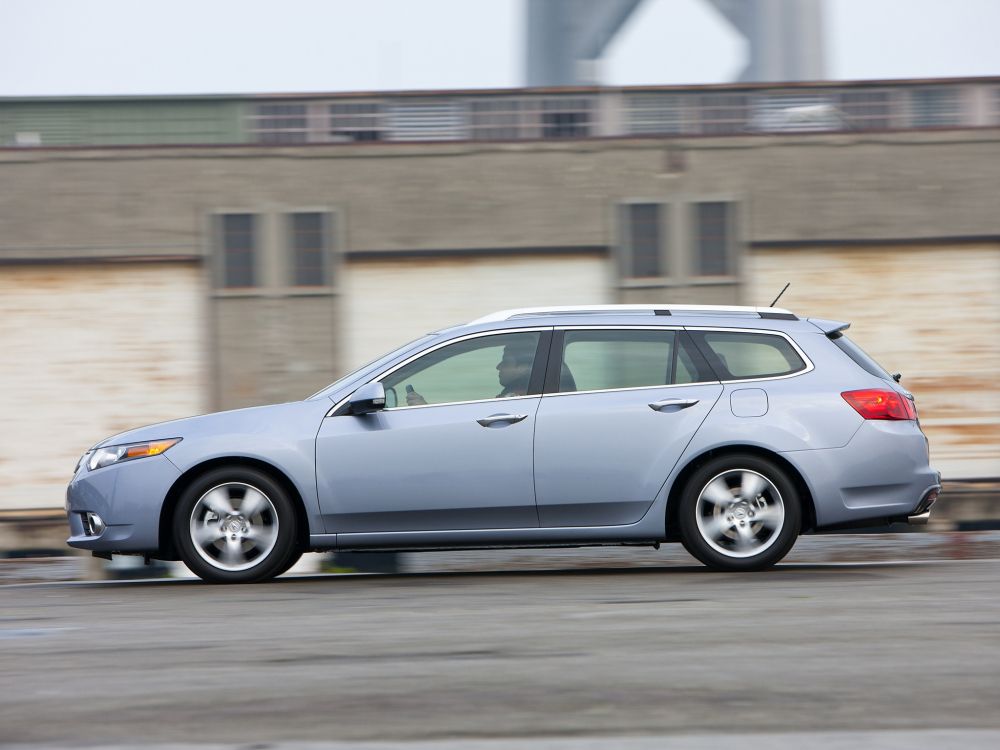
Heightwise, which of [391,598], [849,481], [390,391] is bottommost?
[391,598]

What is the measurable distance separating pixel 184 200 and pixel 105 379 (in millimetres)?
2404

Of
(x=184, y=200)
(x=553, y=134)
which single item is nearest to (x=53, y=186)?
(x=184, y=200)

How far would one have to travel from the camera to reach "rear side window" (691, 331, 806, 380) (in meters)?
8.11

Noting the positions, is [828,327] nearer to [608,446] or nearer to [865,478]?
[865,478]

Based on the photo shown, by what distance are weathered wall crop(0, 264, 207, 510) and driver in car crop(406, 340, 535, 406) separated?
9711 mm

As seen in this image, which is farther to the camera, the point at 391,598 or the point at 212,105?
the point at 212,105

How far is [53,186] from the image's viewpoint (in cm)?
1727

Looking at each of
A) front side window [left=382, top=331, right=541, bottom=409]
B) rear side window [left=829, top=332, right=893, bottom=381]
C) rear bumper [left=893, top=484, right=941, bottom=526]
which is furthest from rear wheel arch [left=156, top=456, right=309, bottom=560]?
rear bumper [left=893, top=484, right=941, bottom=526]

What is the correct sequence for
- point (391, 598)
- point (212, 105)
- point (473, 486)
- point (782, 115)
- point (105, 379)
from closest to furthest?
point (391, 598), point (473, 486), point (105, 379), point (782, 115), point (212, 105)

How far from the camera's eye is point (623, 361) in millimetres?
8078

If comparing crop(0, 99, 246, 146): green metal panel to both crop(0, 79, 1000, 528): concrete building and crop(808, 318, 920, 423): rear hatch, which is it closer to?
crop(0, 79, 1000, 528): concrete building

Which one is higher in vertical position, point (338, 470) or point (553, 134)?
point (553, 134)

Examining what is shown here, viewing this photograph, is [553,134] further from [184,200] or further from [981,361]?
[981,361]

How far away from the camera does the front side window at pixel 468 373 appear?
8.05m
